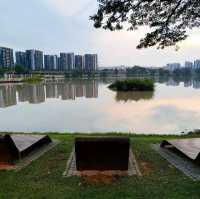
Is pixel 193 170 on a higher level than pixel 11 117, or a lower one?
higher

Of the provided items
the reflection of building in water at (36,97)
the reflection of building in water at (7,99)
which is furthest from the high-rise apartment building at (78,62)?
the reflection of building in water at (7,99)

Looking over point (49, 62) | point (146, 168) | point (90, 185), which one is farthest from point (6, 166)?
point (49, 62)

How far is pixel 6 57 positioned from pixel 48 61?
2940 centimetres

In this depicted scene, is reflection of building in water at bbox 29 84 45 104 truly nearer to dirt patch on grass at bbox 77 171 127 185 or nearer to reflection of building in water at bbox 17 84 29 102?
reflection of building in water at bbox 17 84 29 102

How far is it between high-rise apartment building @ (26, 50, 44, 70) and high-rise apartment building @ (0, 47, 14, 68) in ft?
33.0

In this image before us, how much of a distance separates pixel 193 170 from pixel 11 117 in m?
13.4

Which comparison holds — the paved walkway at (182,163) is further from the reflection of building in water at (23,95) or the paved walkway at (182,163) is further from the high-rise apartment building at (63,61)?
the high-rise apartment building at (63,61)

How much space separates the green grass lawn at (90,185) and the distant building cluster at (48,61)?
10252 cm

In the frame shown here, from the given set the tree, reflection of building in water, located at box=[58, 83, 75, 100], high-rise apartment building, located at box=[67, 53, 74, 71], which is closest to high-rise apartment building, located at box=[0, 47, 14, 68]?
high-rise apartment building, located at box=[67, 53, 74, 71]

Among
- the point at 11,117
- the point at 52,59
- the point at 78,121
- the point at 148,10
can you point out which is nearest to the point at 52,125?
the point at 78,121

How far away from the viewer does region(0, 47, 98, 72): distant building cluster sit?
10662 cm

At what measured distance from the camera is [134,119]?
50.8 feet

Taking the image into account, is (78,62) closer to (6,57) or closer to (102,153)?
(6,57)

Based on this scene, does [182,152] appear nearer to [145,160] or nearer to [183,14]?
[145,160]
